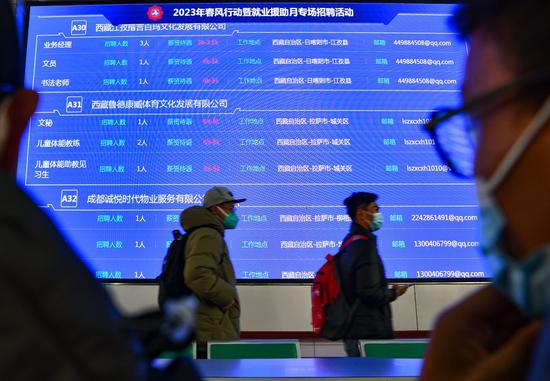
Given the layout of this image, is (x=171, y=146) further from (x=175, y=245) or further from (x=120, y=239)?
(x=175, y=245)

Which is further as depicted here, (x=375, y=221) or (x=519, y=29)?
(x=375, y=221)

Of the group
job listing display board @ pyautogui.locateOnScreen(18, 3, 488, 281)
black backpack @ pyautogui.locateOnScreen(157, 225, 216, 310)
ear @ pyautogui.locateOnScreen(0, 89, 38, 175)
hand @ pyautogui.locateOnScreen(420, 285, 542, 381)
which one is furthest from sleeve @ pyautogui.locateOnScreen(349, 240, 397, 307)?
ear @ pyautogui.locateOnScreen(0, 89, 38, 175)

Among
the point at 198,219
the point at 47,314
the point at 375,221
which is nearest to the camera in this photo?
the point at 47,314

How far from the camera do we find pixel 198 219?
377 centimetres

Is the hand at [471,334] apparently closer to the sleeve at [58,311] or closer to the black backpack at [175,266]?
the sleeve at [58,311]

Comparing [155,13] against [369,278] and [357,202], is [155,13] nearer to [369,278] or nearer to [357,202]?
[357,202]

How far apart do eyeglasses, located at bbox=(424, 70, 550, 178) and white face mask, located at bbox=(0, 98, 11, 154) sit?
19.8 inches

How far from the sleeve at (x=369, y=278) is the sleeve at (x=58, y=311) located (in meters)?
3.24

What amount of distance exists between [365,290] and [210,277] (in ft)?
3.29

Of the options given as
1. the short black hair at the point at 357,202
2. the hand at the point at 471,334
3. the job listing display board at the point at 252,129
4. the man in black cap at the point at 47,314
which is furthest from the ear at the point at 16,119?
the job listing display board at the point at 252,129

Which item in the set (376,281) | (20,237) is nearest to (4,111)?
(20,237)

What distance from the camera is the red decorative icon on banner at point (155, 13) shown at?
5453 millimetres

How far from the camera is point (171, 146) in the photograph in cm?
523

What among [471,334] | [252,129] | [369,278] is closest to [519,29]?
[471,334]
